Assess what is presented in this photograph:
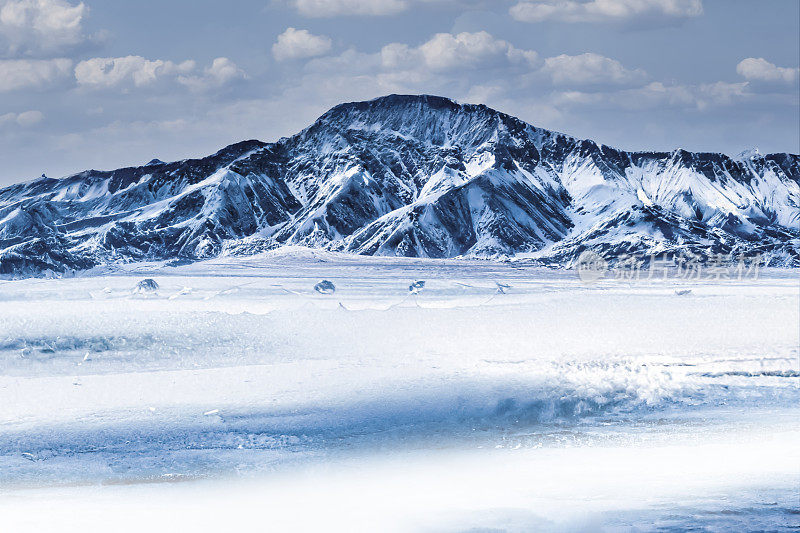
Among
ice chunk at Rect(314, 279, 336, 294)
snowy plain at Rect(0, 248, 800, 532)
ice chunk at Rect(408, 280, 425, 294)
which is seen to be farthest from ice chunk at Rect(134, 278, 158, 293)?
snowy plain at Rect(0, 248, 800, 532)

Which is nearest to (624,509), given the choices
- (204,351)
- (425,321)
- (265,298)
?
(204,351)

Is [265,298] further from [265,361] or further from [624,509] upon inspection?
[624,509]

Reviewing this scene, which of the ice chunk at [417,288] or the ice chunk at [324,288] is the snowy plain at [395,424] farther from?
the ice chunk at [417,288]

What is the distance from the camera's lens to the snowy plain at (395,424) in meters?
19.7

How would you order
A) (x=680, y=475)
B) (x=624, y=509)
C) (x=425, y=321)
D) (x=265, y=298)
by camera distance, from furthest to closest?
(x=265, y=298)
(x=425, y=321)
(x=680, y=475)
(x=624, y=509)

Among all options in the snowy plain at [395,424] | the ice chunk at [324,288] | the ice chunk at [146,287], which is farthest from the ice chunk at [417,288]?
the snowy plain at [395,424]

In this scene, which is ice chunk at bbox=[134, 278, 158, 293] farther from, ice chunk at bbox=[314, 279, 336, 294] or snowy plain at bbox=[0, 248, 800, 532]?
snowy plain at bbox=[0, 248, 800, 532]

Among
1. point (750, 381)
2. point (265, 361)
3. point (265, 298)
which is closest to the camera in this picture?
point (750, 381)

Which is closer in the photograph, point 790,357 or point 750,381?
point 750,381

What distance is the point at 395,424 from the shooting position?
1062 inches

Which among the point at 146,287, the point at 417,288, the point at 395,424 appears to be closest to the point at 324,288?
the point at 417,288

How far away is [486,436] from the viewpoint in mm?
25844

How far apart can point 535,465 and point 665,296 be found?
50.5m

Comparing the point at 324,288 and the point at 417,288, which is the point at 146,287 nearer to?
the point at 324,288
